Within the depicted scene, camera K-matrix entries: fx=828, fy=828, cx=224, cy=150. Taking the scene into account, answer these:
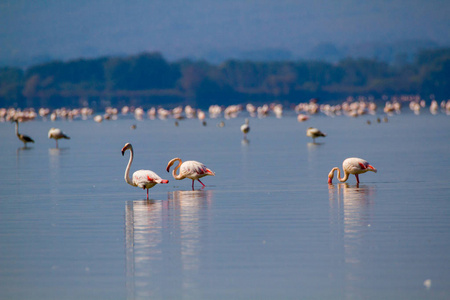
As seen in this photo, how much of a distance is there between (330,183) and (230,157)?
321 inches

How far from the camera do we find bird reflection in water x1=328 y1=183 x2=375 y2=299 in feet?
28.5

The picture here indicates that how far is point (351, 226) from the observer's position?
451 inches

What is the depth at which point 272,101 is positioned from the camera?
138m

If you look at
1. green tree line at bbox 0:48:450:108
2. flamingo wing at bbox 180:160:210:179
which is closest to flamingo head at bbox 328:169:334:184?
flamingo wing at bbox 180:160:210:179

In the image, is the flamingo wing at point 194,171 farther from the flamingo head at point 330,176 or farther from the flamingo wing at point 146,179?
the flamingo head at point 330,176

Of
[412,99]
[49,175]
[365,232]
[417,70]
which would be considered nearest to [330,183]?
[365,232]

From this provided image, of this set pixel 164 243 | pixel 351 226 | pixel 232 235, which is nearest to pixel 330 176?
pixel 351 226

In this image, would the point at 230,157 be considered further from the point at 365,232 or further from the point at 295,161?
the point at 365,232

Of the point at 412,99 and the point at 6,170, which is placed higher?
the point at 412,99

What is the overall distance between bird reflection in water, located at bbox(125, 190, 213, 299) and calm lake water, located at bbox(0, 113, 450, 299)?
0.02 m

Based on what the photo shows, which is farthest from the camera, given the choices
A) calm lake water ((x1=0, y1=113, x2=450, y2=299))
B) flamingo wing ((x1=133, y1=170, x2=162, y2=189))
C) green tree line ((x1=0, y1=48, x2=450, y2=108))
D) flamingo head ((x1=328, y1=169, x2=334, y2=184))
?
green tree line ((x1=0, y1=48, x2=450, y2=108))

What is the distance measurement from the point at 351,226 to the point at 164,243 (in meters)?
2.71

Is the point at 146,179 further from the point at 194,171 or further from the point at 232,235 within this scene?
the point at 232,235

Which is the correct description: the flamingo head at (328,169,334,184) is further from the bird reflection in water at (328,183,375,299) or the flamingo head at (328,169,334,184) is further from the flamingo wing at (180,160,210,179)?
the flamingo wing at (180,160,210,179)
